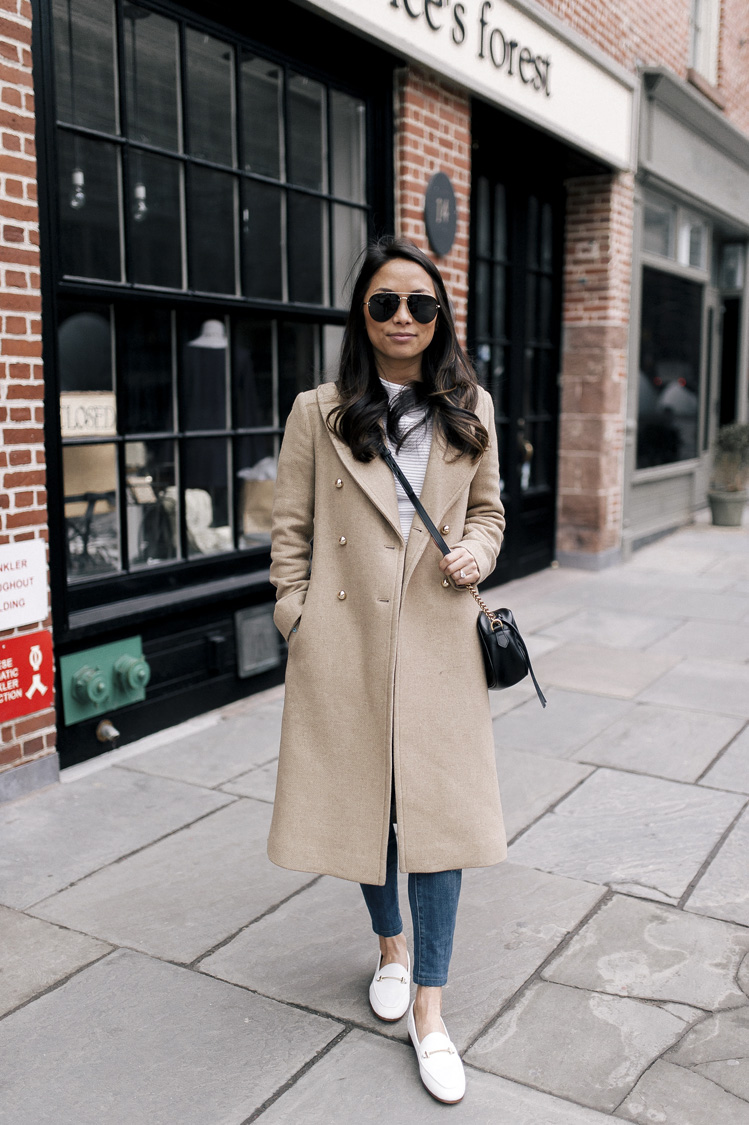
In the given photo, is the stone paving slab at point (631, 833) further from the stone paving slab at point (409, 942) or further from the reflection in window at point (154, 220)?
the reflection in window at point (154, 220)

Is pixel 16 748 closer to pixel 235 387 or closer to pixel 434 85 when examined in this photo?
pixel 235 387

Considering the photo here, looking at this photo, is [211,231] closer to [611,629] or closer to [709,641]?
[611,629]

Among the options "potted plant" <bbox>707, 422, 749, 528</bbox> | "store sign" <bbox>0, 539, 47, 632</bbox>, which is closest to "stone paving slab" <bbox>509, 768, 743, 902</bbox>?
"store sign" <bbox>0, 539, 47, 632</bbox>

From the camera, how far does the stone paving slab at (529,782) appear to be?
395 centimetres

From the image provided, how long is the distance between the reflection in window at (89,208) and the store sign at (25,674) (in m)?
1.51

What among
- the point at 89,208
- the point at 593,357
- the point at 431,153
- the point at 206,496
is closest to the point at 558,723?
the point at 206,496

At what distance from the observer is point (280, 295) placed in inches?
214

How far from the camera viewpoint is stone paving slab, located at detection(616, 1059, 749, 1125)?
228cm

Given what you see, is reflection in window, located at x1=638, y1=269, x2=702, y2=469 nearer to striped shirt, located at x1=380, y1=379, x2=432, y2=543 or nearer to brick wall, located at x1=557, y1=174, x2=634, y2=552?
brick wall, located at x1=557, y1=174, x2=634, y2=552

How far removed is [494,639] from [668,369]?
877cm

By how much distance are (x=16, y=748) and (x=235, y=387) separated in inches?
83.8

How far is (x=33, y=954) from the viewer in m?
2.97

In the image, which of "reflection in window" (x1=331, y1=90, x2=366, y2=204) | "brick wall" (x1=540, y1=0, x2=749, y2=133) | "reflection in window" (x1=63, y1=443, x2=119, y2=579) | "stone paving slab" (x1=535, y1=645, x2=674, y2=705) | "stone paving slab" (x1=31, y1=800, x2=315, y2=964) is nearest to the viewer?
"stone paving slab" (x1=31, y1=800, x2=315, y2=964)

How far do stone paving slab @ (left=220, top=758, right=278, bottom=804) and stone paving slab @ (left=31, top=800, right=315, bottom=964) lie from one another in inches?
11.2
